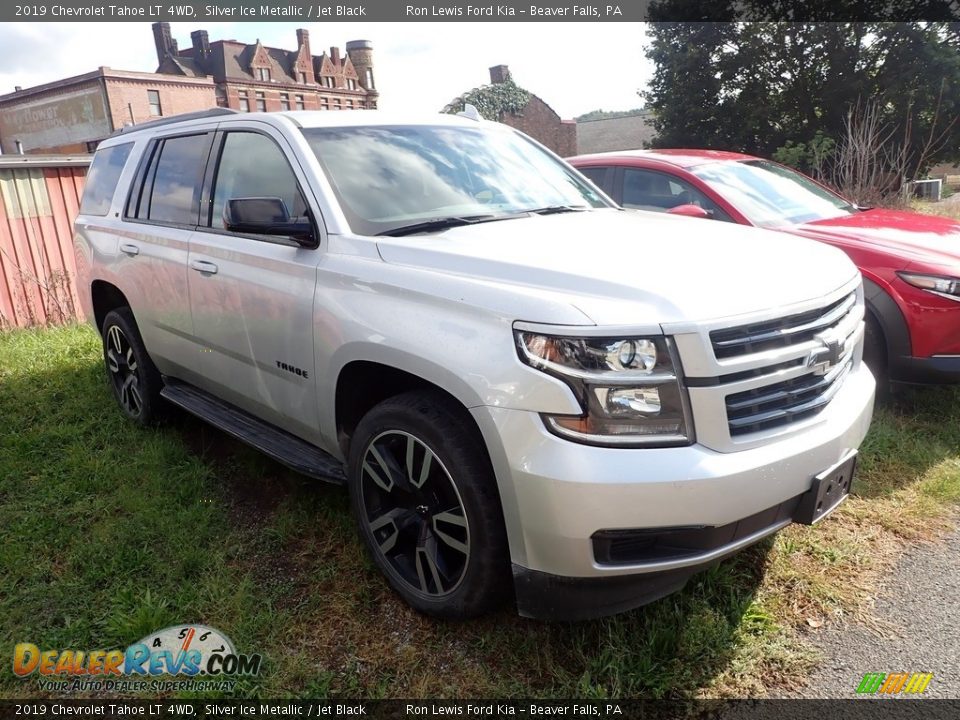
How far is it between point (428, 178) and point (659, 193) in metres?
2.88

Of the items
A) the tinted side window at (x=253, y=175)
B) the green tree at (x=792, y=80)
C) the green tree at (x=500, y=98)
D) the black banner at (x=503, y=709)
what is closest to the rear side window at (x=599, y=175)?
the tinted side window at (x=253, y=175)

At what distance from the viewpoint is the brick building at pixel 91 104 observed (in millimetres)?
52188

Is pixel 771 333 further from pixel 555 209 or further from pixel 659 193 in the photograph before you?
pixel 659 193

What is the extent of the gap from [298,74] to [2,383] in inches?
2644

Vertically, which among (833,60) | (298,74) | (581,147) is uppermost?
(298,74)

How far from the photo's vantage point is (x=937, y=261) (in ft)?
13.6

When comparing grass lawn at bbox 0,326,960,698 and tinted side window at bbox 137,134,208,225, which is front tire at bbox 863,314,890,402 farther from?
tinted side window at bbox 137,134,208,225

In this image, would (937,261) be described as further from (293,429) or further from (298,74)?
(298,74)

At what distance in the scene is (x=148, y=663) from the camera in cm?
274

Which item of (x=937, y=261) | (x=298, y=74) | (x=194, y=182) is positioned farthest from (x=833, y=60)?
(x=298, y=74)

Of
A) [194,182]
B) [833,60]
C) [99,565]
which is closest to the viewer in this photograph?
[99,565]

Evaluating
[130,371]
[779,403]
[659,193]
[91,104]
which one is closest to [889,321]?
[659,193]

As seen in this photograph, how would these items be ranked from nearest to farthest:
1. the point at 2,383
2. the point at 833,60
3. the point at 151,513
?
the point at 151,513 < the point at 2,383 < the point at 833,60

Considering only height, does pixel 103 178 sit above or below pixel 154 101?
below
